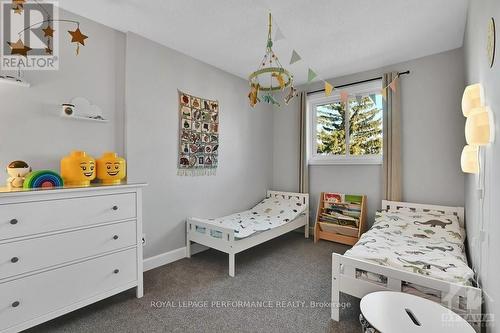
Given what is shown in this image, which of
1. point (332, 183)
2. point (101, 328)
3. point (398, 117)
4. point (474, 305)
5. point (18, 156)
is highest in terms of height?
point (398, 117)

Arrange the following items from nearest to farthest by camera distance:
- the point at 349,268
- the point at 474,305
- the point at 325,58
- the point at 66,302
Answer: the point at 474,305 < the point at 66,302 < the point at 349,268 < the point at 325,58

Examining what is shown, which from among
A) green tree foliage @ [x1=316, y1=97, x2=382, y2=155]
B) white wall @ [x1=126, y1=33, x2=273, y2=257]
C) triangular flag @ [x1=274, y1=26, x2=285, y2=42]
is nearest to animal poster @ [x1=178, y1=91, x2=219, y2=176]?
white wall @ [x1=126, y1=33, x2=273, y2=257]

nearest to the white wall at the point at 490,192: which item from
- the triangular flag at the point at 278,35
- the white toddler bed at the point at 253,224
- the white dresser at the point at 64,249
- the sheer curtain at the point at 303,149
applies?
the triangular flag at the point at 278,35

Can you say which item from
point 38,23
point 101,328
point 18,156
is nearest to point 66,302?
point 101,328

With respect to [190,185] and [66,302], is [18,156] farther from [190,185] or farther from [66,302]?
[190,185]

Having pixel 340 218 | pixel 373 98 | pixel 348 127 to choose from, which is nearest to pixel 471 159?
pixel 373 98

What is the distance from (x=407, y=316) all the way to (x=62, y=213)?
2281 mm

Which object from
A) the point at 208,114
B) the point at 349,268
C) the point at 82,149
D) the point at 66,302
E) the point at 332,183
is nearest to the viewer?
the point at 66,302

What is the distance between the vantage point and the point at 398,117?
322 centimetres

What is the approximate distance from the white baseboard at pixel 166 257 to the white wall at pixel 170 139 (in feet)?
0.18

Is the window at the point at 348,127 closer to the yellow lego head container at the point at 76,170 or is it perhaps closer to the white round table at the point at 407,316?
the white round table at the point at 407,316

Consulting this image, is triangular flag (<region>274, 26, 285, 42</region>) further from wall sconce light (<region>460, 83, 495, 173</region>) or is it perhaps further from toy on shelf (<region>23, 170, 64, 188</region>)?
toy on shelf (<region>23, 170, 64, 188</region>)

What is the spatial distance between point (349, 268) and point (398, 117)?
230cm

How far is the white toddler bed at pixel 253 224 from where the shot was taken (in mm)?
2664
